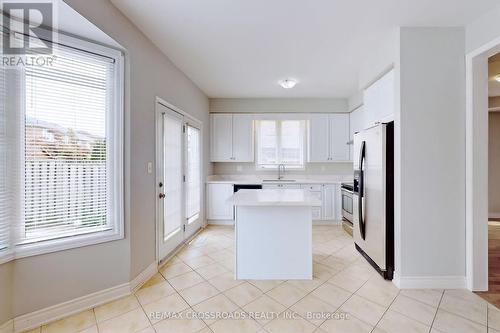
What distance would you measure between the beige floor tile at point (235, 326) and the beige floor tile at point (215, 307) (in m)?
0.07

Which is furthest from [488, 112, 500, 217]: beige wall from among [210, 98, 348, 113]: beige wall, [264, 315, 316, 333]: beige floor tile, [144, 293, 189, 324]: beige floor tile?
[144, 293, 189, 324]: beige floor tile

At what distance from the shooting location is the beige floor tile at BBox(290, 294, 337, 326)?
6.00 feet

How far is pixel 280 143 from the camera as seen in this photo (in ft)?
16.8

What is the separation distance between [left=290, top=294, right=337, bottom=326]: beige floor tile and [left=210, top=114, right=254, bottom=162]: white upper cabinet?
3263mm

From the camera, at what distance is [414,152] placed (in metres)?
2.28

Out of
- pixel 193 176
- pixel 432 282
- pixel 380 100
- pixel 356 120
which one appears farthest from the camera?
pixel 356 120

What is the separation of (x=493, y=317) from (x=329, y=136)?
361 cm

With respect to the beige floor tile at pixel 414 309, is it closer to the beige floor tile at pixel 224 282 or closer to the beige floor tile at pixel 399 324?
the beige floor tile at pixel 399 324

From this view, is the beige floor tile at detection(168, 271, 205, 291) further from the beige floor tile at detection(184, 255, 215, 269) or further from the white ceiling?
the white ceiling

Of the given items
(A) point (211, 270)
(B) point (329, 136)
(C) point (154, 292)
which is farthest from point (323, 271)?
(B) point (329, 136)

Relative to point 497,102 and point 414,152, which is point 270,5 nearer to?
point 414,152

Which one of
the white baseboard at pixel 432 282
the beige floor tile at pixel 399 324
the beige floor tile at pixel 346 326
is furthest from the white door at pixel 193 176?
the white baseboard at pixel 432 282

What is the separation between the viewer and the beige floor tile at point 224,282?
231 cm

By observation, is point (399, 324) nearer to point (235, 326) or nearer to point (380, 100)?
point (235, 326)
